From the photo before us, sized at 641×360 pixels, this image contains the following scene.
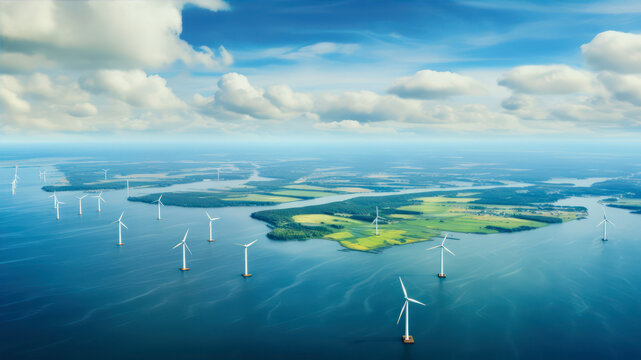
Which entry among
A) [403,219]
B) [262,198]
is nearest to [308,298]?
[403,219]

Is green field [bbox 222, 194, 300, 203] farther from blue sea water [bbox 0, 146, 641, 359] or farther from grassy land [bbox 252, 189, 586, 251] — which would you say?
blue sea water [bbox 0, 146, 641, 359]

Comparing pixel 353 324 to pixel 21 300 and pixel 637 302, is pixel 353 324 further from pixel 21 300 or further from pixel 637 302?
pixel 21 300

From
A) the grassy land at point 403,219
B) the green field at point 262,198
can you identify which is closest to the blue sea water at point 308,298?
the grassy land at point 403,219

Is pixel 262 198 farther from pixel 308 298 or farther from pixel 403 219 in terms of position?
pixel 308 298

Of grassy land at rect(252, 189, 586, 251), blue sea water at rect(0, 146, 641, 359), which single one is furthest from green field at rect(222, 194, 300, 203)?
blue sea water at rect(0, 146, 641, 359)

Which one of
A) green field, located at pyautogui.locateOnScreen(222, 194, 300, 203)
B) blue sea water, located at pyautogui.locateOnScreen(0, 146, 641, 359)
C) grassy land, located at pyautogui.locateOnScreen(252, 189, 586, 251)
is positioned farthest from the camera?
green field, located at pyautogui.locateOnScreen(222, 194, 300, 203)

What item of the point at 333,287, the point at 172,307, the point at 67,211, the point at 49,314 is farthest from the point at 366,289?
the point at 67,211
